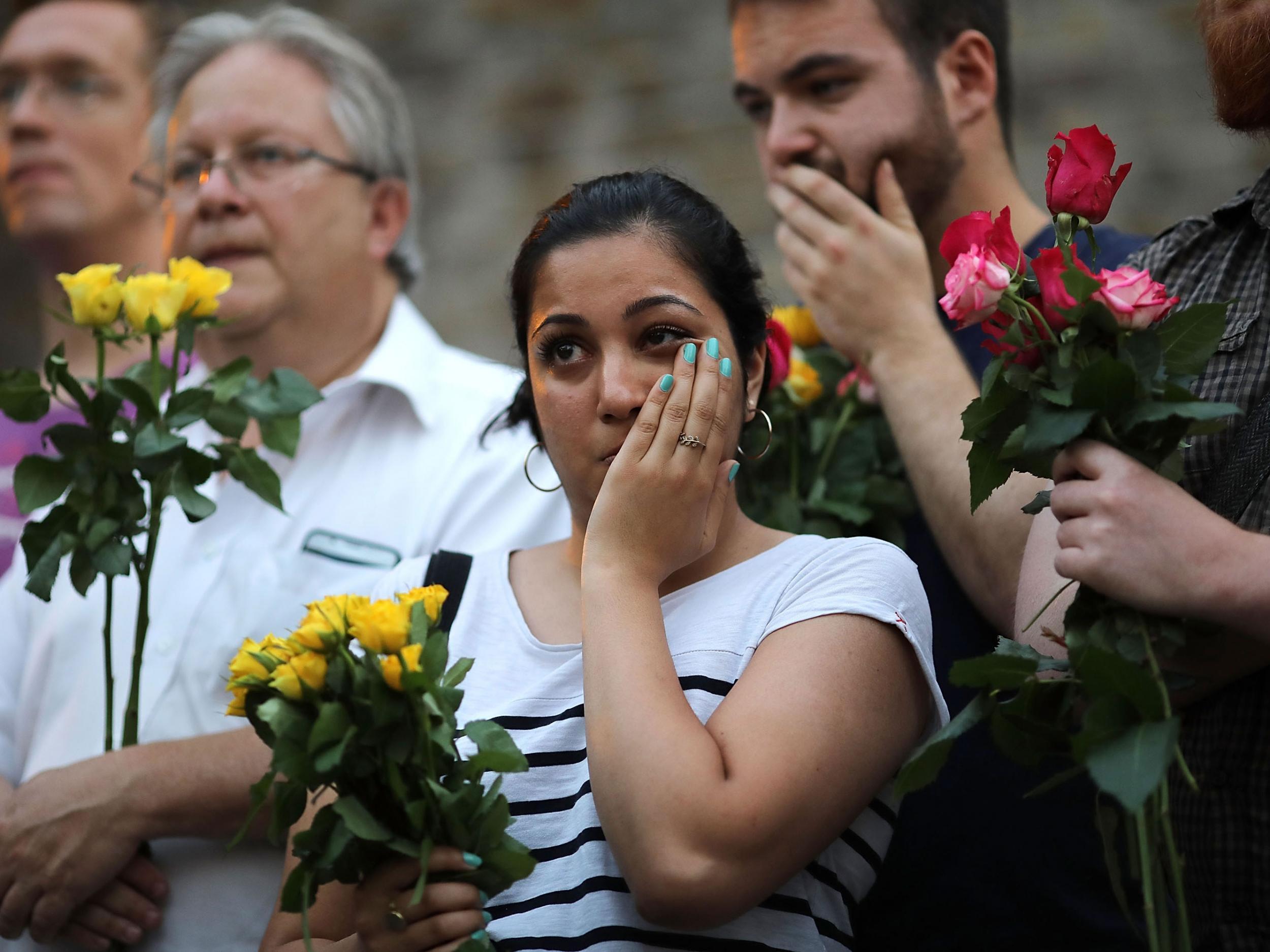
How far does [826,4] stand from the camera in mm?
3090

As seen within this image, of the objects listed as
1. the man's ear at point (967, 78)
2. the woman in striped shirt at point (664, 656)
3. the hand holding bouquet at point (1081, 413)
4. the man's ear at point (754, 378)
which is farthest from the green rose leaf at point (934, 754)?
the man's ear at point (967, 78)

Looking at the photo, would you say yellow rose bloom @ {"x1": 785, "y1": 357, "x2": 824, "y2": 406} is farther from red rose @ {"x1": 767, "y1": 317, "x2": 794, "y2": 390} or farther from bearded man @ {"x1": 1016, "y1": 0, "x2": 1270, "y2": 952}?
bearded man @ {"x1": 1016, "y1": 0, "x2": 1270, "y2": 952}

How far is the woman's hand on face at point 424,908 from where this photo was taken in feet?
5.92

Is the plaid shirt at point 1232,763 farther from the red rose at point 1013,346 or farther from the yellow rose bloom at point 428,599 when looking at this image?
the yellow rose bloom at point 428,599

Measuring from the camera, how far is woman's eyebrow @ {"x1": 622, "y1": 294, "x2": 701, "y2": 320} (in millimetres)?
2135

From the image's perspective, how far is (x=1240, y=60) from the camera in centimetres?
208

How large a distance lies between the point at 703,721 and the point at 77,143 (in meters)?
3.34

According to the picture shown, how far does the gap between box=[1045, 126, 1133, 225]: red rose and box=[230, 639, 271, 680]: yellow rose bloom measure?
121 cm

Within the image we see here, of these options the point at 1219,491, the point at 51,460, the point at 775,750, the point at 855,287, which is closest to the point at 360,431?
the point at 51,460

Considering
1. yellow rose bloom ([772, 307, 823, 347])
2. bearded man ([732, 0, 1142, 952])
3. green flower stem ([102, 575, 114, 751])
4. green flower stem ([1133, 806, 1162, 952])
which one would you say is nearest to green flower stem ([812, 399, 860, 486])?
bearded man ([732, 0, 1142, 952])

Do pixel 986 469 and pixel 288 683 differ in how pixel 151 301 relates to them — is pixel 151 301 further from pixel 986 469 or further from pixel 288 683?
pixel 986 469

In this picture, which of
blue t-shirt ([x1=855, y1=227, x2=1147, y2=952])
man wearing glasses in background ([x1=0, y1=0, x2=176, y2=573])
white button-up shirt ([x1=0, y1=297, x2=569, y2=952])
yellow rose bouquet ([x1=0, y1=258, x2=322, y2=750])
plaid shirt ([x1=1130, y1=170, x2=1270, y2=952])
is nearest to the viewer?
plaid shirt ([x1=1130, y1=170, x2=1270, y2=952])

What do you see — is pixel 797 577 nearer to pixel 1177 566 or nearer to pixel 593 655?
pixel 593 655

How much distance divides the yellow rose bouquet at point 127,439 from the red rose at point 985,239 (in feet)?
4.04
